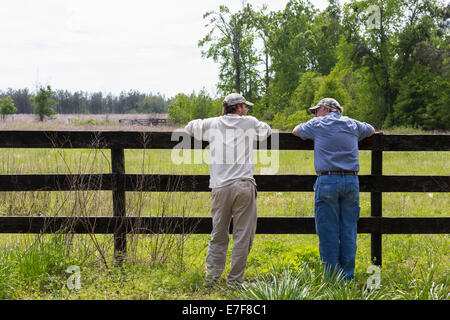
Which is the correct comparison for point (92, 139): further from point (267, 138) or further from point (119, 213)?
point (267, 138)

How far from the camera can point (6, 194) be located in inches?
286

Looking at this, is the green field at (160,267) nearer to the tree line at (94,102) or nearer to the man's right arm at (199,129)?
the man's right arm at (199,129)

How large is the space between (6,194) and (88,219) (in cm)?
306

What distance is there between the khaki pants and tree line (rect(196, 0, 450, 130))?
35.6 metres

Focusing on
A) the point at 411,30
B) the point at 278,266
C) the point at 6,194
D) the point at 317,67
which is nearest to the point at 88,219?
the point at 278,266

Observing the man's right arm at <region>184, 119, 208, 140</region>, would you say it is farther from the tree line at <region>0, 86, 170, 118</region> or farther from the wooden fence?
the tree line at <region>0, 86, 170, 118</region>

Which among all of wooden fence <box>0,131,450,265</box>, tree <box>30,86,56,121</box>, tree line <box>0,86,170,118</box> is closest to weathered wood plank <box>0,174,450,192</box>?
wooden fence <box>0,131,450,265</box>

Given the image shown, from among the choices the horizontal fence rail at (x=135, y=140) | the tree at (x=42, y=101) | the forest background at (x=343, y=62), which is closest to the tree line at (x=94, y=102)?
the tree at (x=42, y=101)

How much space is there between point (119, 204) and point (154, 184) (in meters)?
0.43

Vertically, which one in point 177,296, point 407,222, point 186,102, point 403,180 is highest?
point 186,102

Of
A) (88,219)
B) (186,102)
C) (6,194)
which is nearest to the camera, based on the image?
(88,219)

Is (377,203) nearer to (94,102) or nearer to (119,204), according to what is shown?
(119,204)

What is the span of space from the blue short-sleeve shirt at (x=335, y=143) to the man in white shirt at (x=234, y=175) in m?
0.53

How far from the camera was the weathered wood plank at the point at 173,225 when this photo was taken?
4938mm
